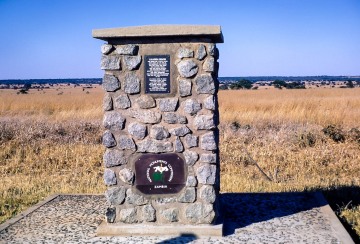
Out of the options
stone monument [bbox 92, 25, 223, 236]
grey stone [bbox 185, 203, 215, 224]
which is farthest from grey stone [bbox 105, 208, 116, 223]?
A: grey stone [bbox 185, 203, 215, 224]

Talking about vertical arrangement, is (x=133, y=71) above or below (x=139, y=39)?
below

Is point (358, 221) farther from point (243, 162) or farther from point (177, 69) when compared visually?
point (243, 162)

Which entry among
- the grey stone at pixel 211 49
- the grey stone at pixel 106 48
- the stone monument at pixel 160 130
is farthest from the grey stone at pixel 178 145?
the grey stone at pixel 106 48

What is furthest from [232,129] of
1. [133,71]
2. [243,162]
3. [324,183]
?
[133,71]

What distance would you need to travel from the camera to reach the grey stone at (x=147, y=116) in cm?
593

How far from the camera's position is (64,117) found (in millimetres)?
21016

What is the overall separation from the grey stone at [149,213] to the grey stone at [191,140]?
908 mm

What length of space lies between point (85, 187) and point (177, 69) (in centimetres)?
424

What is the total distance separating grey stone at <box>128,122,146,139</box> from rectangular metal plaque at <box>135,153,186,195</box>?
0.83 ft

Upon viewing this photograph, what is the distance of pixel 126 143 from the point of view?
236 inches

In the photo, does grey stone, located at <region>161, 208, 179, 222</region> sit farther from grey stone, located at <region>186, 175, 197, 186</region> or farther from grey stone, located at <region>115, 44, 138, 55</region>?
grey stone, located at <region>115, 44, 138, 55</region>

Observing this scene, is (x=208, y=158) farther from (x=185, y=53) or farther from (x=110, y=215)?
(x=110, y=215)

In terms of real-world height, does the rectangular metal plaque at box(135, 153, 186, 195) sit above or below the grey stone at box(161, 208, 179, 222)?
above

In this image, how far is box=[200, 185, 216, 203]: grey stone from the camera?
19.4 feet
